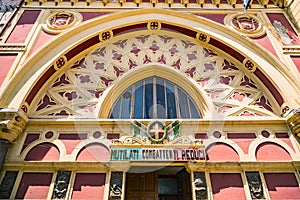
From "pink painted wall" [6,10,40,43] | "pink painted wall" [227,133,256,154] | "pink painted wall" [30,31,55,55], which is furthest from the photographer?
"pink painted wall" [6,10,40,43]

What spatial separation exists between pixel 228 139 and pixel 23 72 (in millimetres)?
6105

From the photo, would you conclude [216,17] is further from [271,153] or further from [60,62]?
[60,62]

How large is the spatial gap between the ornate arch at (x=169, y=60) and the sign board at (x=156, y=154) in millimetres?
1674

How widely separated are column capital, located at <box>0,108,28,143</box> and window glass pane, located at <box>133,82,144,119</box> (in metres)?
3.02

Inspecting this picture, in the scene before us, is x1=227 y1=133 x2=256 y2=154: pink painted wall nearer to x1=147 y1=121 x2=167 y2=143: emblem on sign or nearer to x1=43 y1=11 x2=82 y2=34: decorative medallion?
x1=147 y1=121 x2=167 y2=143: emblem on sign

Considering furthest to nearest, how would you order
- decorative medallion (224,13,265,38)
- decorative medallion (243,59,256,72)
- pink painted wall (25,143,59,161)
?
decorative medallion (224,13,265,38), decorative medallion (243,59,256,72), pink painted wall (25,143,59,161)

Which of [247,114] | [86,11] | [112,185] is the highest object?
[86,11]

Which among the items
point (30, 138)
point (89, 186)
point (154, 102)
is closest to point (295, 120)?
point (154, 102)

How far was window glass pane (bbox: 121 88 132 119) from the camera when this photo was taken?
6.80m

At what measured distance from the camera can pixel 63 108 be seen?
6586 millimetres

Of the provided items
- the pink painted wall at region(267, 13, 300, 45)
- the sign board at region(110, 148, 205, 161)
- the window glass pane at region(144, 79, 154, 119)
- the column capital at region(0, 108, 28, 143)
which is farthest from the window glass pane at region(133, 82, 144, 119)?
the pink painted wall at region(267, 13, 300, 45)

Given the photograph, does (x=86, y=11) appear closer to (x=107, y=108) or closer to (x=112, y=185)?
(x=107, y=108)


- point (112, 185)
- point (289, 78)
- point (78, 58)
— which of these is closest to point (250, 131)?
point (289, 78)

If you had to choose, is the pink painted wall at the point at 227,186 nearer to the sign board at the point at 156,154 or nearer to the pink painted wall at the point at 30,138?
the sign board at the point at 156,154
